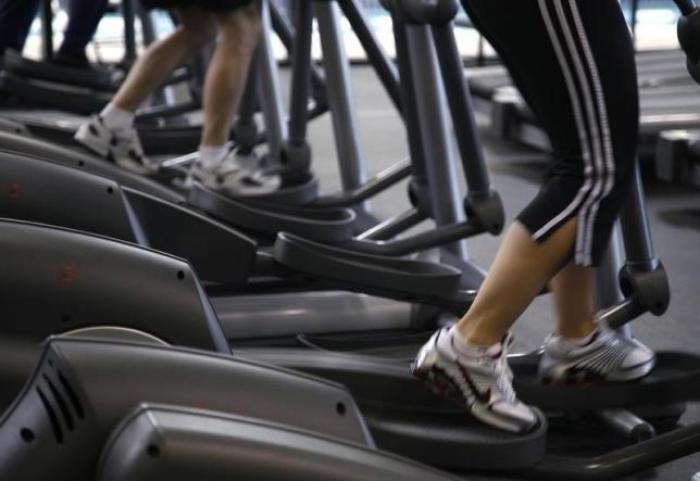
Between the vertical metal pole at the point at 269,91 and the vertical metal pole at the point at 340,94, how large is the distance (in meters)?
0.26

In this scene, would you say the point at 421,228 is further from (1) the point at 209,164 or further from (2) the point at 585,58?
(2) the point at 585,58

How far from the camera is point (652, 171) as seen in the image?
4574 mm

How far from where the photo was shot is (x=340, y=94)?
3547 mm

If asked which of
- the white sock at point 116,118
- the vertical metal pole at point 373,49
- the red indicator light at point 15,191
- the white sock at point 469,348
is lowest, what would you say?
the white sock at point 116,118

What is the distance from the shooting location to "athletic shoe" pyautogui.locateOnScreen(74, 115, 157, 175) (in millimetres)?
3629

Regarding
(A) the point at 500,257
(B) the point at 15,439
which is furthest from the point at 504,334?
(B) the point at 15,439

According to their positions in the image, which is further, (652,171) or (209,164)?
(652,171)

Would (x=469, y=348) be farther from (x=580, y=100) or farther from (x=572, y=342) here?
(x=580, y=100)

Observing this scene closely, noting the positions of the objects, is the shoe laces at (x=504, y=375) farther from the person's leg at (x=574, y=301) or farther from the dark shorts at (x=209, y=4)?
the dark shorts at (x=209, y=4)

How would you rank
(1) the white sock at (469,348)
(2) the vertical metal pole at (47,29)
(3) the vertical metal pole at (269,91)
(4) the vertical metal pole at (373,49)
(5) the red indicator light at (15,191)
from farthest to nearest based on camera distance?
(2) the vertical metal pole at (47,29) → (3) the vertical metal pole at (269,91) → (4) the vertical metal pole at (373,49) → (5) the red indicator light at (15,191) → (1) the white sock at (469,348)

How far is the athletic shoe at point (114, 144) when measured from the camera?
11.9 feet

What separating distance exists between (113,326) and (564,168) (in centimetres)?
65

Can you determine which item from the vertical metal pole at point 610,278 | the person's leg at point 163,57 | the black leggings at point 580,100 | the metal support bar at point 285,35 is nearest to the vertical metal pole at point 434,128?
the vertical metal pole at point 610,278

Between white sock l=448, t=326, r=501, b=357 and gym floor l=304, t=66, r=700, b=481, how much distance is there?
222 millimetres
